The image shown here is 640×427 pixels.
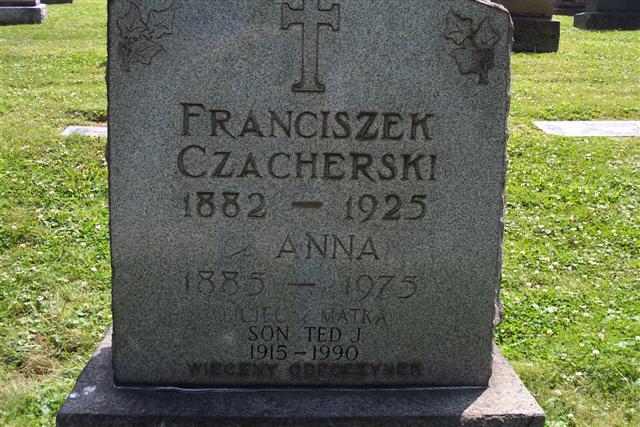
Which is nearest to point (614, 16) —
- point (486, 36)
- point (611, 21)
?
point (611, 21)

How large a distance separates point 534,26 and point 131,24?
11487 mm

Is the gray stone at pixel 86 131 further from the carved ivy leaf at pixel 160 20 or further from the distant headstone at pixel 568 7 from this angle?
the distant headstone at pixel 568 7

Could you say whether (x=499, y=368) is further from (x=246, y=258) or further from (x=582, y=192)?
(x=582, y=192)

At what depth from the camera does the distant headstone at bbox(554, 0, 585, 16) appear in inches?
875

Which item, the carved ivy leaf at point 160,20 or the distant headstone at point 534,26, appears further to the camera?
the distant headstone at point 534,26

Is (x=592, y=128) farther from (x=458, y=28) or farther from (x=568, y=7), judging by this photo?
(x=568, y=7)

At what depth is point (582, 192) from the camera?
6676 millimetres

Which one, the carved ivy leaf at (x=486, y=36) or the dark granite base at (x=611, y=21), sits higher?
the dark granite base at (x=611, y=21)

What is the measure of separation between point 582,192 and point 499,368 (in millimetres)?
3632

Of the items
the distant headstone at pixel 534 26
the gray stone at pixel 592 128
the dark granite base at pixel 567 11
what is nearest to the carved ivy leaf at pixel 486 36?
the gray stone at pixel 592 128

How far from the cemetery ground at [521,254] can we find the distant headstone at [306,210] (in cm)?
73

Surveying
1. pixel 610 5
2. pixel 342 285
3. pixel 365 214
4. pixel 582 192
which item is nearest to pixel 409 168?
pixel 365 214

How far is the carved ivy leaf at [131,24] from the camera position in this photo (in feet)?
9.51

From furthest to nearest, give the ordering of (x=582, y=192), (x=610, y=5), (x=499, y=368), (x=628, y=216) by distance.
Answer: (x=610, y=5)
(x=582, y=192)
(x=628, y=216)
(x=499, y=368)
